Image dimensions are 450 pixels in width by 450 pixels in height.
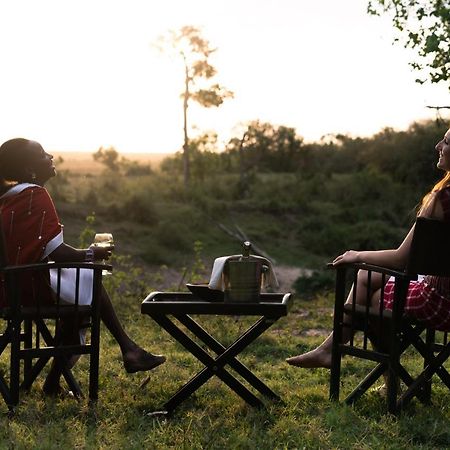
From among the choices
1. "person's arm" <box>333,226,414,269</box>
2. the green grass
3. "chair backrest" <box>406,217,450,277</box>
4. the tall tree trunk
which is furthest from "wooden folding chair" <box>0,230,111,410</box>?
the tall tree trunk

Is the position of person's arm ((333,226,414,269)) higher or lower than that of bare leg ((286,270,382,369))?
higher

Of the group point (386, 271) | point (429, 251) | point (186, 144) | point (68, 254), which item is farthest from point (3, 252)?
point (186, 144)

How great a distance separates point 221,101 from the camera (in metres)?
21.1

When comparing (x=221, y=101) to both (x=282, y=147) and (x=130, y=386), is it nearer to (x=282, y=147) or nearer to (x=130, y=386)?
(x=282, y=147)

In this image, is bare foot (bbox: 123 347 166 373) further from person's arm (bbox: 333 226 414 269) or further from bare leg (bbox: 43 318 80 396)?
person's arm (bbox: 333 226 414 269)

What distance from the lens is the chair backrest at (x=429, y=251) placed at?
3.56 metres

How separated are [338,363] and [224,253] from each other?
12339 mm

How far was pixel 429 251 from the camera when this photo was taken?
3.58 m

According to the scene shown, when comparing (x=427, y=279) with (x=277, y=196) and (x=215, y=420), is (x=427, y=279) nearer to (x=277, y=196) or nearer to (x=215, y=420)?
(x=215, y=420)

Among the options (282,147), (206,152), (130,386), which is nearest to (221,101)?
(206,152)

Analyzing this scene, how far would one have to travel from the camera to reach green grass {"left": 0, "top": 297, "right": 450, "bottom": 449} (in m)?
3.34

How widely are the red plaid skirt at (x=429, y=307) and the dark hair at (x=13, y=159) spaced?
1962 millimetres

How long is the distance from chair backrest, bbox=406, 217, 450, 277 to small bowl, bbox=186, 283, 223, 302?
86cm

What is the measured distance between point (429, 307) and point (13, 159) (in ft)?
6.87
